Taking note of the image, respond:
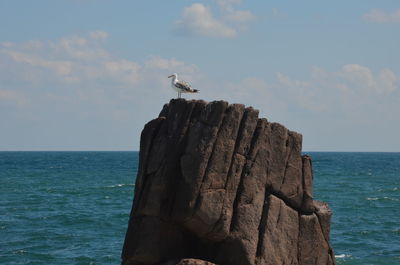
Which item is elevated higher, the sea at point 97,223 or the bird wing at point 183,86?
the bird wing at point 183,86

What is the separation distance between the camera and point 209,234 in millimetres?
17219

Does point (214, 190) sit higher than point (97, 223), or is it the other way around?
point (214, 190)

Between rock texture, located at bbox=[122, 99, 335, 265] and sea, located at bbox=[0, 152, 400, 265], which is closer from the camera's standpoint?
rock texture, located at bbox=[122, 99, 335, 265]

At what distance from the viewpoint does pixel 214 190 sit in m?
17.1

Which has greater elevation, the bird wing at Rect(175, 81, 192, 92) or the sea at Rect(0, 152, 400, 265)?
the bird wing at Rect(175, 81, 192, 92)

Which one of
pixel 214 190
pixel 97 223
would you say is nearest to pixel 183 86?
pixel 214 190

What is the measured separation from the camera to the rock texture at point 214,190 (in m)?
17.0

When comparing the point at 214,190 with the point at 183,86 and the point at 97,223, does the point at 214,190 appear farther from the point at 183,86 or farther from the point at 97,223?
the point at 97,223

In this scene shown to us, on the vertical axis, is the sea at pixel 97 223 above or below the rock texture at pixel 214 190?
below


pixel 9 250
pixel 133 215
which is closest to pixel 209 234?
pixel 133 215

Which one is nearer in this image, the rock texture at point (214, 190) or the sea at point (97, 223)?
the rock texture at point (214, 190)

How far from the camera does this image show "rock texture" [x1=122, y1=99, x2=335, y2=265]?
1705 cm

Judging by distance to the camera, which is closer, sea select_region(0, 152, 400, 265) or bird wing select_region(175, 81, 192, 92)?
bird wing select_region(175, 81, 192, 92)

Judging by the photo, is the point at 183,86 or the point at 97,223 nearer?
the point at 183,86
